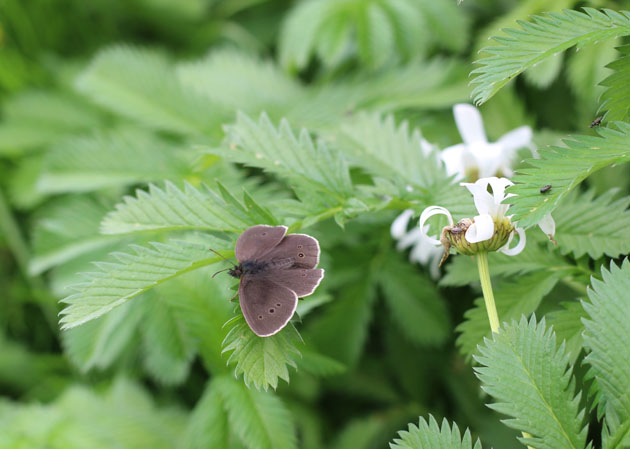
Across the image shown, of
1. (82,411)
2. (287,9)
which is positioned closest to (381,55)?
(287,9)

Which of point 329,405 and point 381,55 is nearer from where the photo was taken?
point 381,55

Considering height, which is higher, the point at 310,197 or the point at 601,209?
the point at 310,197

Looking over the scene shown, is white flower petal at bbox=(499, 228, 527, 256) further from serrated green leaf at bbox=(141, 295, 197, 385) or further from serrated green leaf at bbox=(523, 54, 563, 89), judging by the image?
serrated green leaf at bbox=(141, 295, 197, 385)

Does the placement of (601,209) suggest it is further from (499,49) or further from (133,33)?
(133,33)

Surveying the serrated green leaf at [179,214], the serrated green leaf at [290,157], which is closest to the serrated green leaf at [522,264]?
the serrated green leaf at [290,157]

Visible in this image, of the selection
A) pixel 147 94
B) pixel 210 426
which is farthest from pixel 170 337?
pixel 147 94

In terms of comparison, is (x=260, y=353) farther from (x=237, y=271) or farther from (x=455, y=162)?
(x=455, y=162)
